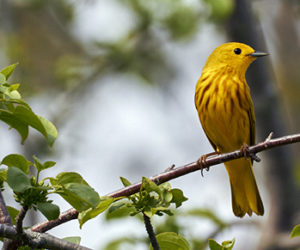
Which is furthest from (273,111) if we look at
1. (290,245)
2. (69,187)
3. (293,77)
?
(293,77)

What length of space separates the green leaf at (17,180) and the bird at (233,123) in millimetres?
2800

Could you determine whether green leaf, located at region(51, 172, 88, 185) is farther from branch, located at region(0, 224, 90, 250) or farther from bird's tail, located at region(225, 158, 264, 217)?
bird's tail, located at region(225, 158, 264, 217)

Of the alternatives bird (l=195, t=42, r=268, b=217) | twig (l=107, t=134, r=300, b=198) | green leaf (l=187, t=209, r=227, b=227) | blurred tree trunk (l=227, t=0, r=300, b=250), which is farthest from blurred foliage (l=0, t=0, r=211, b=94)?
twig (l=107, t=134, r=300, b=198)

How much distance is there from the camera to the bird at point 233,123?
452 cm

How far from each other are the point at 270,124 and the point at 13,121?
4.30 meters

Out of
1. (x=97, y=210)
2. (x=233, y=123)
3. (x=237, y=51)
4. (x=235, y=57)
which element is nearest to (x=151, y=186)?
(x=97, y=210)

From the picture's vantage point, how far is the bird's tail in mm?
4457

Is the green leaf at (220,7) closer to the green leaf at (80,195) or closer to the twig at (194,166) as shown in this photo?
the twig at (194,166)

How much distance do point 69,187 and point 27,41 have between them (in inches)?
389

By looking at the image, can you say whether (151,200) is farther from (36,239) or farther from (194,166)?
(36,239)

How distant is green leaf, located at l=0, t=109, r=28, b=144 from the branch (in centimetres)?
41

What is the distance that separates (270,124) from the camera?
590cm

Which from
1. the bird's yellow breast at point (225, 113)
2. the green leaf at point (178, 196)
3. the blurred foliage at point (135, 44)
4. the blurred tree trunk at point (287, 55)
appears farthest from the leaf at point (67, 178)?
the blurred tree trunk at point (287, 55)

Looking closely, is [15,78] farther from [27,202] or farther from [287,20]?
[287,20]
